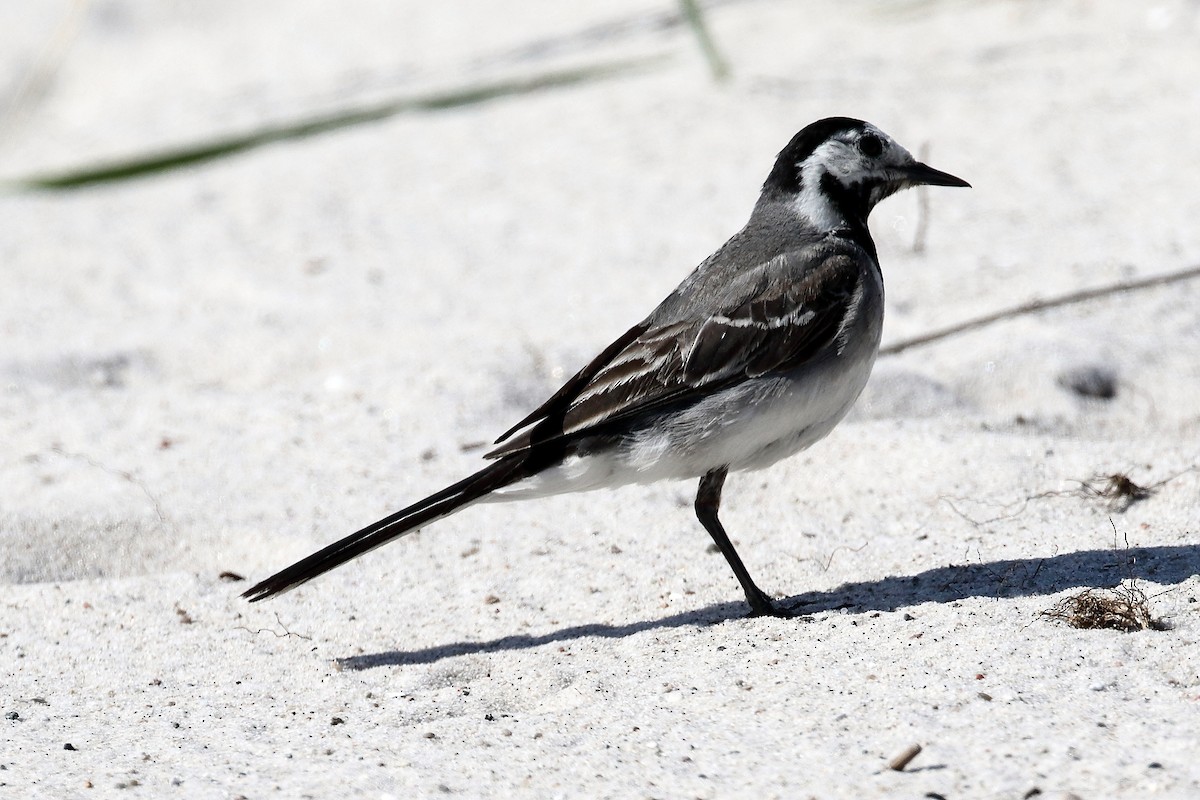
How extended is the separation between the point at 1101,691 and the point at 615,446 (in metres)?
1.51

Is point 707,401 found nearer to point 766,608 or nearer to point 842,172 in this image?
point 766,608

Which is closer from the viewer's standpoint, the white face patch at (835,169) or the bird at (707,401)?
the bird at (707,401)

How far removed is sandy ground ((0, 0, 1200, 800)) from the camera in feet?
11.2

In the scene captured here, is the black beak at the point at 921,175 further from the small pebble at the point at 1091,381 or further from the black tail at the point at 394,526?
the black tail at the point at 394,526

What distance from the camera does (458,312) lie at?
22.4 ft

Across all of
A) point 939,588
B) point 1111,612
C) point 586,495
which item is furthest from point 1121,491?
point 586,495

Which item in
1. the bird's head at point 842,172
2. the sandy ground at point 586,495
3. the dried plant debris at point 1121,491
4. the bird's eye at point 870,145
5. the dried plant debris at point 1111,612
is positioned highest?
the bird's eye at point 870,145

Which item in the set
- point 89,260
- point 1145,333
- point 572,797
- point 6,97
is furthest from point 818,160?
point 6,97

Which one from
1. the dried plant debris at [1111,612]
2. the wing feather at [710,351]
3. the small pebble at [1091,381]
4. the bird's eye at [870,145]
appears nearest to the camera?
the dried plant debris at [1111,612]

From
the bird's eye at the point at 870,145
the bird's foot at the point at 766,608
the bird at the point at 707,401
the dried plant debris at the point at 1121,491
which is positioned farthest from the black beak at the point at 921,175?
the bird's foot at the point at 766,608

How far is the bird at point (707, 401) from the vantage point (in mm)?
4211

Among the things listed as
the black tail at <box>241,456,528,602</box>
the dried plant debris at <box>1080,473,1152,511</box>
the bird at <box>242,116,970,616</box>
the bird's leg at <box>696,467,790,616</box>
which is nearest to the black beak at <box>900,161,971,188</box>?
the bird at <box>242,116,970,616</box>

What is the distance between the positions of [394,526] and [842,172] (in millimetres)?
1780

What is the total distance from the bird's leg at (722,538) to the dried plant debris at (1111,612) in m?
0.76
